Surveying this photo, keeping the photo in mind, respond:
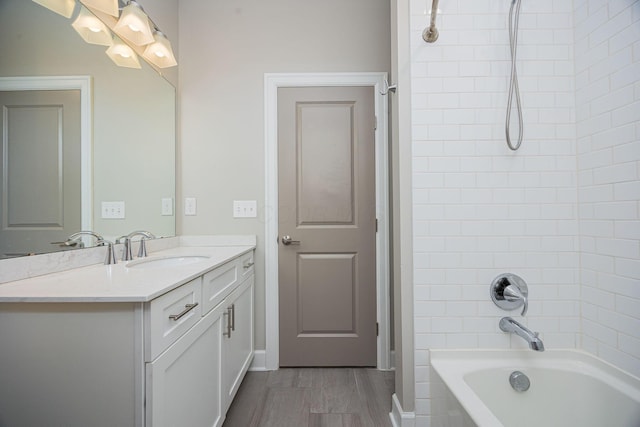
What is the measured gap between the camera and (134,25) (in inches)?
56.2

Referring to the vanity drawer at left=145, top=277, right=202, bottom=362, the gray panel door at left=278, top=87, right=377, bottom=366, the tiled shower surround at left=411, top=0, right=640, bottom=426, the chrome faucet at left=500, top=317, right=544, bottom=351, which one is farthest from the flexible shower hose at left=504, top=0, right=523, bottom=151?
the vanity drawer at left=145, top=277, right=202, bottom=362

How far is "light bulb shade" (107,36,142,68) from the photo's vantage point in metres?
1.34

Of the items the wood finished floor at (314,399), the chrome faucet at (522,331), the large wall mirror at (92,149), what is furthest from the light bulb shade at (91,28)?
the chrome faucet at (522,331)

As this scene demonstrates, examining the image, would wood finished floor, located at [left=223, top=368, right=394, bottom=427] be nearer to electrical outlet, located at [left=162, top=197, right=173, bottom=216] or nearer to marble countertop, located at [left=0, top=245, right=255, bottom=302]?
marble countertop, located at [left=0, top=245, right=255, bottom=302]

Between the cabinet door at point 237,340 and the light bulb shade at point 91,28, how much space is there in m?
1.36

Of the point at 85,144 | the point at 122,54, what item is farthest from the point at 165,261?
the point at 122,54

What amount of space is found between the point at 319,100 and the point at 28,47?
1.44 metres

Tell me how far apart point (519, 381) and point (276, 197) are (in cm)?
162

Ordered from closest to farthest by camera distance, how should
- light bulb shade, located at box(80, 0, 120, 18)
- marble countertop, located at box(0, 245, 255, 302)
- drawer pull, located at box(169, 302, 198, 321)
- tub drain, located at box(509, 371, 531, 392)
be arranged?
1. marble countertop, located at box(0, 245, 255, 302)
2. drawer pull, located at box(169, 302, 198, 321)
3. tub drain, located at box(509, 371, 531, 392)
4. light bulb shade, located at box(80, 0, 120, 18)

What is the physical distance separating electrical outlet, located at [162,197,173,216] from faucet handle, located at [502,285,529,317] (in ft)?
6.50

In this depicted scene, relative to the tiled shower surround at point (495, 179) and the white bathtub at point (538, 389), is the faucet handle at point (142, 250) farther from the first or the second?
the white bathtub at point (538, 389)

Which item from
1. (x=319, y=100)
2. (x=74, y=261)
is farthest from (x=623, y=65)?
(x=74, y=261)

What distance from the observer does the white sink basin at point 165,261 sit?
1.34 m

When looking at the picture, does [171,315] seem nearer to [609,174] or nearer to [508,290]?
[508,290]
